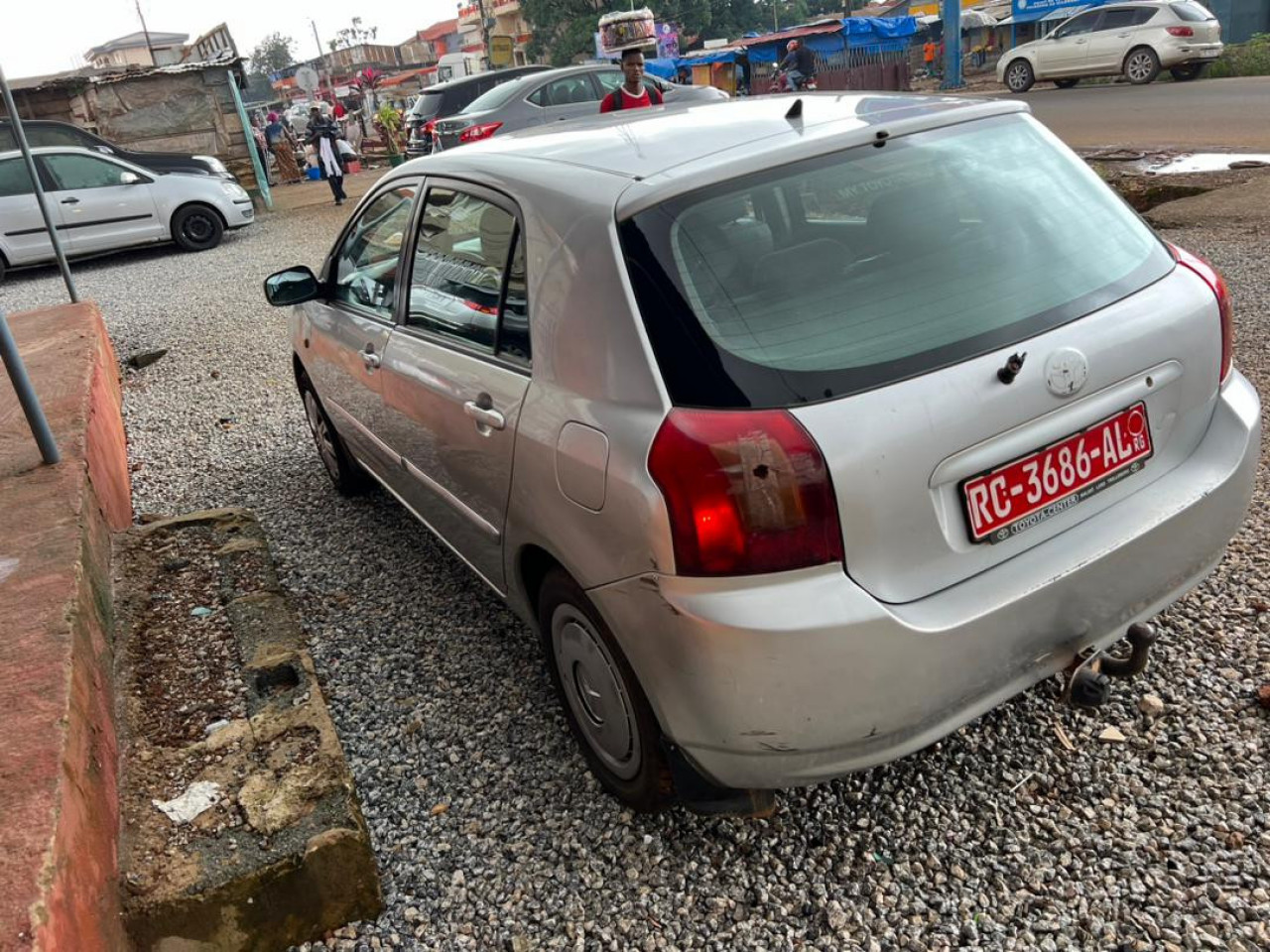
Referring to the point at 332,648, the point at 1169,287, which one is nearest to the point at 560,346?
the point at 1169,287

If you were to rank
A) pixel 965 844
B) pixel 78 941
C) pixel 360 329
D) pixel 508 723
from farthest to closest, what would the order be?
pixel 360 329 → pixel 508 723 → pixel 965 844 → pixel 78 941

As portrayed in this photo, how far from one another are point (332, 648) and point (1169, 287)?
2772mm

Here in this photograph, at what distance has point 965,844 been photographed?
2184 millimetres

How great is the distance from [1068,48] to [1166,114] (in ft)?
23.9

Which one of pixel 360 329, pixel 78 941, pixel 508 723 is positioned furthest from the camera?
pixel 360 329

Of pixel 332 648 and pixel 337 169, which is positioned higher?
pixel 337 169

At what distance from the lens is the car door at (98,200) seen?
1286cm

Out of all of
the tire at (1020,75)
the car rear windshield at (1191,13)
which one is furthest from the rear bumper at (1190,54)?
the tire at (1020,75)

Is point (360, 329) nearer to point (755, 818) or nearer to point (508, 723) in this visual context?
point (508, 723)

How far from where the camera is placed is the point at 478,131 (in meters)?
13.4

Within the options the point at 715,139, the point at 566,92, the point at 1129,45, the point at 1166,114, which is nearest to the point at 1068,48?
the point at 1129,45

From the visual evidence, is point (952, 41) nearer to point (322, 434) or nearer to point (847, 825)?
point (322, 434)

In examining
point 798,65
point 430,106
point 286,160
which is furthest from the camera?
point 798,65

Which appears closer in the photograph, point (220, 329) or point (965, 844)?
point (965, 844)
